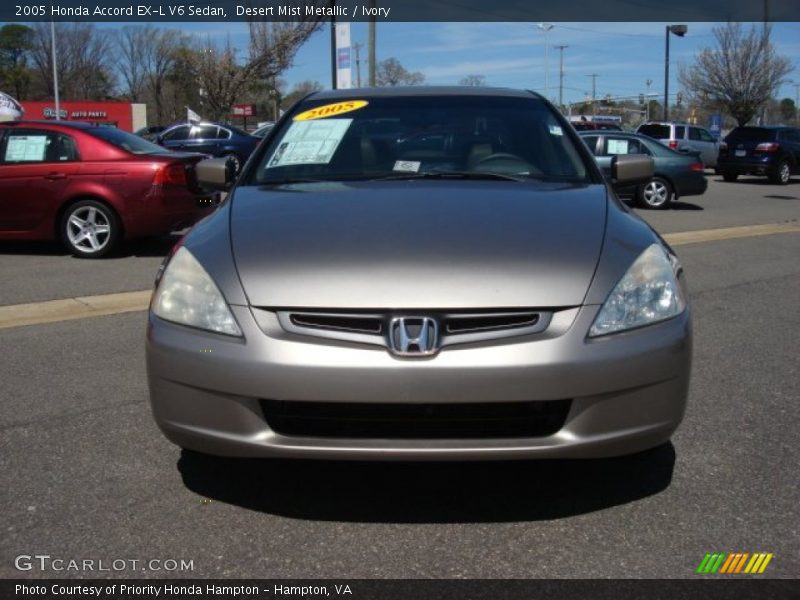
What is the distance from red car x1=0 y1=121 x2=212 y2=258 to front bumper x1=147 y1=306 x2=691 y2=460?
6224mm

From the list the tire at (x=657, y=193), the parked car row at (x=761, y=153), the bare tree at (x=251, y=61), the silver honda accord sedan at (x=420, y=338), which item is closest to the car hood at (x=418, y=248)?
the silver honda accord sedan at (x=420, y=338)

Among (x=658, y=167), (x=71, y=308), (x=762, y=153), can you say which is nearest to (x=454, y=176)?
(x=71, y=308)

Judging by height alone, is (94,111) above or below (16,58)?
below

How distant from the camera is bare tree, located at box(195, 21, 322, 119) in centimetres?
3306

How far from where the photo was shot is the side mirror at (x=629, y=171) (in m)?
4.31

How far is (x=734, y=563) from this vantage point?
8.58ft

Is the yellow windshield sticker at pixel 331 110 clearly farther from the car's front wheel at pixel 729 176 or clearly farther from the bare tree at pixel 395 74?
the bare tree at pixel 395 74

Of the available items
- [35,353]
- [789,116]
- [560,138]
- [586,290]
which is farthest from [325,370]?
[789,116]

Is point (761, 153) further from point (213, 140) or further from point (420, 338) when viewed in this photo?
point (420, 338)

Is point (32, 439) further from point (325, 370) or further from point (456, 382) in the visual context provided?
point (456, 382)

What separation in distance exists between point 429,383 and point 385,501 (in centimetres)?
74

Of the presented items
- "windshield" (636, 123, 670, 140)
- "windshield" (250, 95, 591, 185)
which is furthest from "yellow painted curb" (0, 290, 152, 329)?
"windshield" (636, 123, 670, 140)

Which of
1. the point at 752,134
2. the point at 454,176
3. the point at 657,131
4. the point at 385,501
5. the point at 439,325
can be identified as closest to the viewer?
the point at 439,325

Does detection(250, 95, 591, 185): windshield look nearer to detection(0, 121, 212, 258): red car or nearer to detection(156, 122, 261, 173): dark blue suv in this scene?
detection(0, 121, 212, 258): red car
